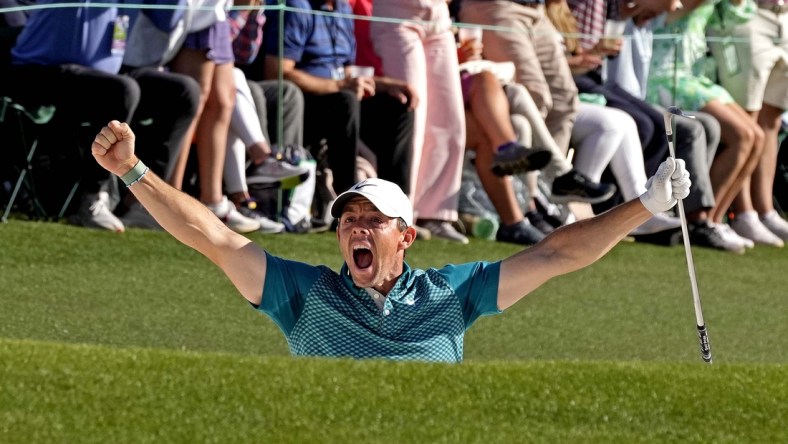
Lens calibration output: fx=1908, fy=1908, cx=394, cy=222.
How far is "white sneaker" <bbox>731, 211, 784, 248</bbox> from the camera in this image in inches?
602

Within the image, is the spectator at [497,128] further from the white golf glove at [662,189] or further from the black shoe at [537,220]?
the white golf glove at [662,189]

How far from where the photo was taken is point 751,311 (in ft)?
40.2

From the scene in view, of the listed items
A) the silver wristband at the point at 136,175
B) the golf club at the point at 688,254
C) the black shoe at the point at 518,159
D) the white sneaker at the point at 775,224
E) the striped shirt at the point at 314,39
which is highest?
the silver wristband at the point at 136,175

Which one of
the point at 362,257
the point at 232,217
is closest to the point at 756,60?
the point at 232,217

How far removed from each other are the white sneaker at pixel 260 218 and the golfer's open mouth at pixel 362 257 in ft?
17.5

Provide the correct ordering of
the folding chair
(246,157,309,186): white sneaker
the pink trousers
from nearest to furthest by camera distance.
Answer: the folding chair < (246,157,309,186): white sneaker < the pink trousers

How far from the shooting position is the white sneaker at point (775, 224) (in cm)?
1564

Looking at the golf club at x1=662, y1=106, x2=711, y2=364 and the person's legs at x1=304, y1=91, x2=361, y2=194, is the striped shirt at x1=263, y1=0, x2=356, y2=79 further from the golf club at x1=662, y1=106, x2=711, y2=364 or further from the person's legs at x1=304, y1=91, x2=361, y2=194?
the golf club at x1=662, y1=106, x2=711, y2=364

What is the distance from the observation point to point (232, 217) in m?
11.8

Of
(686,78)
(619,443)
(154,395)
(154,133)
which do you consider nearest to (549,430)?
(619,443)

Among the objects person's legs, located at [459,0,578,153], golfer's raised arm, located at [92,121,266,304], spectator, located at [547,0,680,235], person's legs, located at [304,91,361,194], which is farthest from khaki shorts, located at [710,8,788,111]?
golfer's raised arm, located at [92,121,266,304]

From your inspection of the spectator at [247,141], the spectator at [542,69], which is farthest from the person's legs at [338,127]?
the spectator at [542,69]

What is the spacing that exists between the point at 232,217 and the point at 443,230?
1.86m

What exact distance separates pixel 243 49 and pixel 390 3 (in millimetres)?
1278
